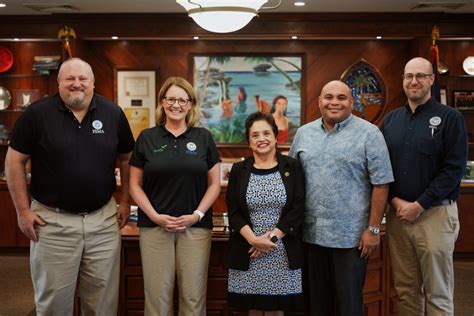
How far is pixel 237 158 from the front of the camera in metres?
6.96

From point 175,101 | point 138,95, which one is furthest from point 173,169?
point 138,95

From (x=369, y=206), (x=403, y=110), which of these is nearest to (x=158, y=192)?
(x=369, y=206)

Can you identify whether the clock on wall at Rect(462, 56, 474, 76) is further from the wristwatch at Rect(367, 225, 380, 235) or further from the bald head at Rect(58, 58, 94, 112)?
the bald head at Rect(58, 58, 94, 112)

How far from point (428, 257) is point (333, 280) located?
55 cm

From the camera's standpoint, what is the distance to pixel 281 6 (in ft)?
19.8

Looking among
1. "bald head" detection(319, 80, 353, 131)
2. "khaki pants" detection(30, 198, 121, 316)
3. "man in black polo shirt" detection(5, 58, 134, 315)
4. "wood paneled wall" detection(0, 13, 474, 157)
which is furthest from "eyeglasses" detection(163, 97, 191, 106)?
"wood paneled wall" detection(0, 13, 474, 157)

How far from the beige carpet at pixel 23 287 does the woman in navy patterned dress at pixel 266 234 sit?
1.96 meters

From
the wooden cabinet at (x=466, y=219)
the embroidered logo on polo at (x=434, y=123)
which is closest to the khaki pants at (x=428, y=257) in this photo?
the embroidered logo on polo at (x=434, y=123)

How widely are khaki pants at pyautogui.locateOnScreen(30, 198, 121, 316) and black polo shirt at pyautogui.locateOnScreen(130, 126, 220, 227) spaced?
0.23 meters

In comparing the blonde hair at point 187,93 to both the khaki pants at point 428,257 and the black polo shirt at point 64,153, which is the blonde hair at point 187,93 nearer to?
the black polo shirt at point 64,153

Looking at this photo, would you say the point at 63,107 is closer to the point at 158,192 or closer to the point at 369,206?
the point at 158,192

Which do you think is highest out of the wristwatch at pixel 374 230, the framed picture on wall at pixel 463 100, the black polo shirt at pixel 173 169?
the framed picture on wall at pixel 463 100

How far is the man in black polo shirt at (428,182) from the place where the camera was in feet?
10.7

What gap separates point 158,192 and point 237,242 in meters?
0.50
